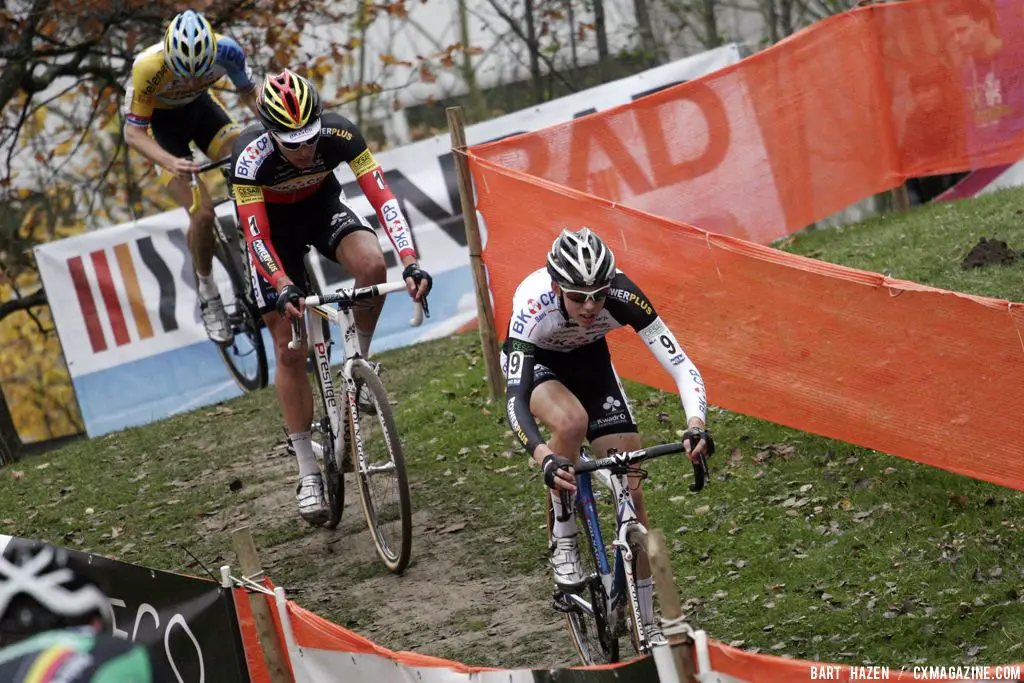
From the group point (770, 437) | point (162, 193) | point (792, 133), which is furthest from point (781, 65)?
point (162, 193)

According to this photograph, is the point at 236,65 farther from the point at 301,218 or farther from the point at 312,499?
the point at 312,499

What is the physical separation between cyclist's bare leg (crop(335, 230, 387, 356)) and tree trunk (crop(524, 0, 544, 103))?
12.4 metres

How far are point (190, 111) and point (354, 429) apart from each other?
12.8ft

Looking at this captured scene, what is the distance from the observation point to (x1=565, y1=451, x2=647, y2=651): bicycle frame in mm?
5281

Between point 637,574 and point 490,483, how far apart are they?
11.5ft

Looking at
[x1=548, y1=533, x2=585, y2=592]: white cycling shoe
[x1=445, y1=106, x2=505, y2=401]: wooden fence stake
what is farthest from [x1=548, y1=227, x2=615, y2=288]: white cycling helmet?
[x1=445, y1=106, x2=505, y2=401]: wooden fence stake

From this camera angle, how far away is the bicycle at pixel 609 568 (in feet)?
16.9

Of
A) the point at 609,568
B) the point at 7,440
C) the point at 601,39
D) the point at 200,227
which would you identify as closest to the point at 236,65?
the point at 200,227

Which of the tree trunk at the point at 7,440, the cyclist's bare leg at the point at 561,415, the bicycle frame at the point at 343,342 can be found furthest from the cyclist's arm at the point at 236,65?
the cyclist's bare leg at the point at 561,415

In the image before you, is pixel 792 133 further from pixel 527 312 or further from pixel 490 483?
pixel 527 312

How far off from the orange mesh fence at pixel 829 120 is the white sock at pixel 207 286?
3468 millimetres

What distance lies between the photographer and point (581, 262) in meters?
5.40

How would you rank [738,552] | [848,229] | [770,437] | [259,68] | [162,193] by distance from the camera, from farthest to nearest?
[162,193] < [259,68] < [848,229] < [770,437] < [738,552]

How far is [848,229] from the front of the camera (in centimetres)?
1340
